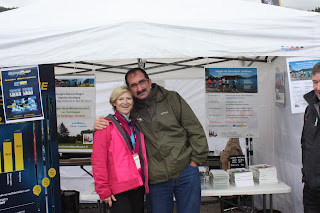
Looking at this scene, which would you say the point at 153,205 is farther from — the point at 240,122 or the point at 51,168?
the point at 240,122

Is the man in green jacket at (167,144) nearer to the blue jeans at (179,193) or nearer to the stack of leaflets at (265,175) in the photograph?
the blue jeans at (179,193)

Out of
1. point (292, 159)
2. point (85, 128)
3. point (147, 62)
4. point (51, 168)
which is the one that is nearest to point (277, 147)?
point (292, 159)

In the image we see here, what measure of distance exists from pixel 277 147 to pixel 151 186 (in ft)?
7.00

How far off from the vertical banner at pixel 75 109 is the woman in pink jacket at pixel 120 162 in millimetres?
1425

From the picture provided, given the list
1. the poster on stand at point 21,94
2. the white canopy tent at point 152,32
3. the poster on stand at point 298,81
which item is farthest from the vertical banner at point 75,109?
the poster on stand at point 298,81

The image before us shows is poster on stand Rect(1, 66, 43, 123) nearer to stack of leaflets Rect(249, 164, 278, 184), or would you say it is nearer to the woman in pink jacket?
the woman in pink jacket

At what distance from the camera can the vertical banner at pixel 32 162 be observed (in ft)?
8.65

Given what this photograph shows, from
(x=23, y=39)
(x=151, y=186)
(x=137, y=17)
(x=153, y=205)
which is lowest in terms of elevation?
(x=153, y=205)

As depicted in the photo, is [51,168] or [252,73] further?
[252,73]

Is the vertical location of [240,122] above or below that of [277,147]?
above

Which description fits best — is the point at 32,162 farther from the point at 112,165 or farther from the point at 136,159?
the point at 136,159

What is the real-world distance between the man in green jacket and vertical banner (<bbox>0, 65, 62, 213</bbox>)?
3.05 feet

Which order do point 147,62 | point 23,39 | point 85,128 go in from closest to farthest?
point 23,39 → point 85,128 → point 147,62

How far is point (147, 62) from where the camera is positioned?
4148mm
